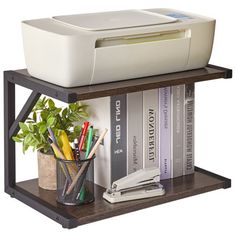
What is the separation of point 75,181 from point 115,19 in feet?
1.79

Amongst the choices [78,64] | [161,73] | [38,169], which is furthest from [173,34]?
[38,169]

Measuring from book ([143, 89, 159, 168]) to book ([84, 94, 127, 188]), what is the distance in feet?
0.26

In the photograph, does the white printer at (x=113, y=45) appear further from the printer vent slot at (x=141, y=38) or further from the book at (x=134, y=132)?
the book at (x=134, y=132)

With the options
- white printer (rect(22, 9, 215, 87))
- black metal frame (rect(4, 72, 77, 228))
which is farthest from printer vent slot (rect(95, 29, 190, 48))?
black metal frame (rect(4, 72, 77, 228))

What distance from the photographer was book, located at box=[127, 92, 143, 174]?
361 centimetres

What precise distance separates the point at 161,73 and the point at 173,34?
14cm

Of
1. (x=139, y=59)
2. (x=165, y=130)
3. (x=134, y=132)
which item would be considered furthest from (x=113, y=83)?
(x=165, y=130)

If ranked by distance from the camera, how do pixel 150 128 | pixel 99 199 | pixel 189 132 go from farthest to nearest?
pixel 189 132 < pixel 150 128 < pixel 99 199

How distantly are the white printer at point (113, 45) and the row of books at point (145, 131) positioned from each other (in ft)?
0.37

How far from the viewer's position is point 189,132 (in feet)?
12.4

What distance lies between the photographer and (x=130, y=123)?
11.9 feet

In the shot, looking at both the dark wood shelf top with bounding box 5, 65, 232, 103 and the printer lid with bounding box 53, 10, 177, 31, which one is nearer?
the dark wood shelf top with bounding box 5, 65, 232, 103

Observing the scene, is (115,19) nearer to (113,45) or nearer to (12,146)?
(113,45)

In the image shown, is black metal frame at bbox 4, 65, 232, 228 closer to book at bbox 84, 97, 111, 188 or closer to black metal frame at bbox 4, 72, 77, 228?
black metal frame at bbox 4, 72, 77, 228
